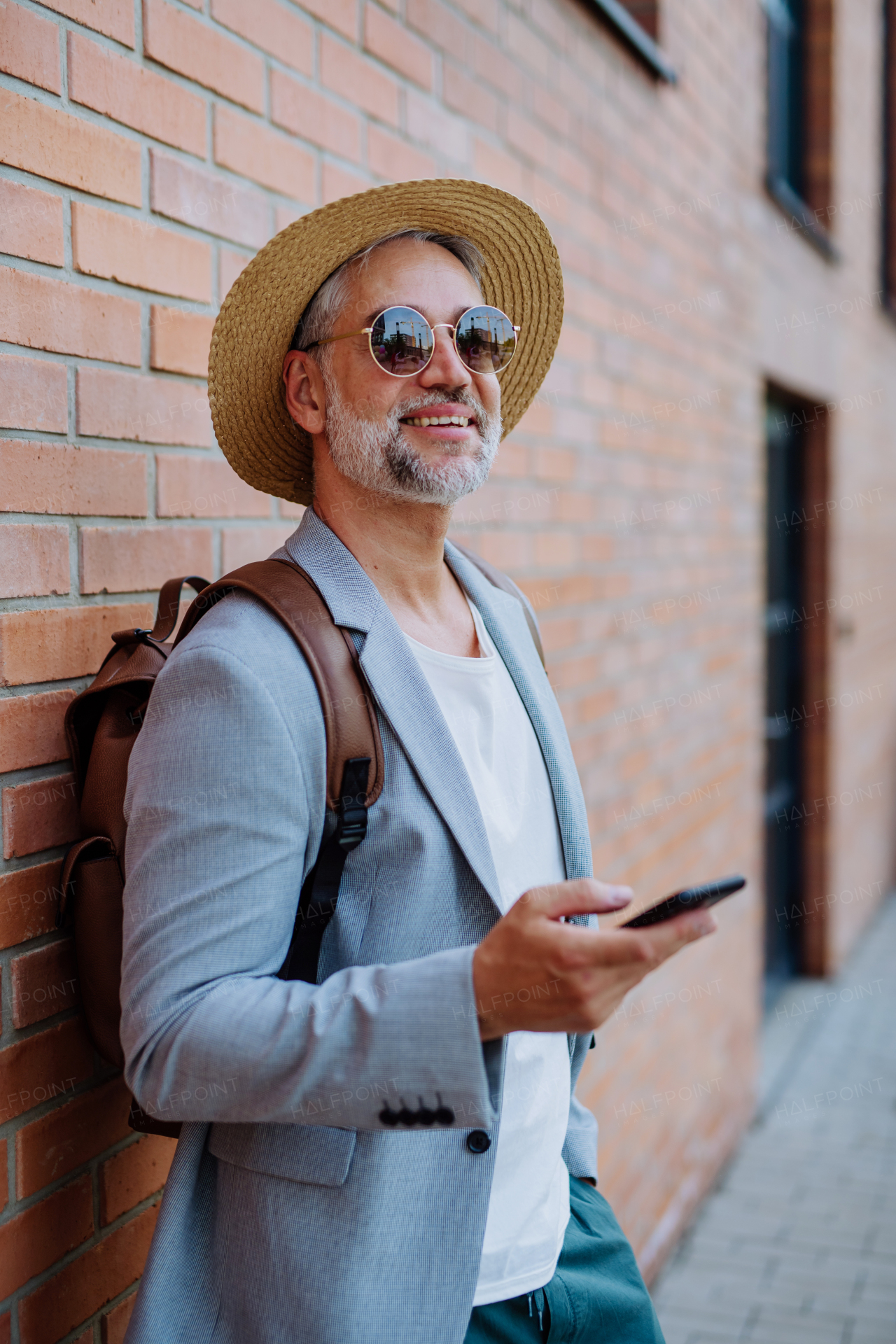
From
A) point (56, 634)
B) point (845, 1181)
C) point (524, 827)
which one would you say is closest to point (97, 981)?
point (56, 634)

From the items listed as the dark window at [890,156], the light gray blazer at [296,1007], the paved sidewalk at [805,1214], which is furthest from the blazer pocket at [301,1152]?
the dark window at [890,156]

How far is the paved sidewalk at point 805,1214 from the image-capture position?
339 cm

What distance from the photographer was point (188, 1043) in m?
1.20

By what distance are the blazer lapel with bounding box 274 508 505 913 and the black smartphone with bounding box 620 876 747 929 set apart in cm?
31

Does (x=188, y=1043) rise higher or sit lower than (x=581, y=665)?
lower

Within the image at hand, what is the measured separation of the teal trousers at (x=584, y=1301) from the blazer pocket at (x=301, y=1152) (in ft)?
1.17

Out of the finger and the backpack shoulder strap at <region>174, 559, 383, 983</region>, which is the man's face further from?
the finger

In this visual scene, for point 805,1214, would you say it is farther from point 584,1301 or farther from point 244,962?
point 244,962

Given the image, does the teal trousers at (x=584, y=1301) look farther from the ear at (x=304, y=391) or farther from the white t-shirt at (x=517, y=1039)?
the ear at (x=304, y=391)

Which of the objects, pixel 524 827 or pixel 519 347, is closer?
pixel 524 827

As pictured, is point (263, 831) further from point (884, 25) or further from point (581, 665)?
point (884, 25)

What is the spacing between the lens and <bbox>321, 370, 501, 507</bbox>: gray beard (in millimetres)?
1659

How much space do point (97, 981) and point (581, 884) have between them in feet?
2.38

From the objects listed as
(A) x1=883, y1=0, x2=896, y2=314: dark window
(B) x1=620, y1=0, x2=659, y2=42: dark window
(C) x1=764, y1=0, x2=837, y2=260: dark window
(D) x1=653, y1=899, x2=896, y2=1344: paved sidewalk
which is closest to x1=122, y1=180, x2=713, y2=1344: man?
(D) x1=653, y1=899, x2=896, y2=1344: paved sidewalk
